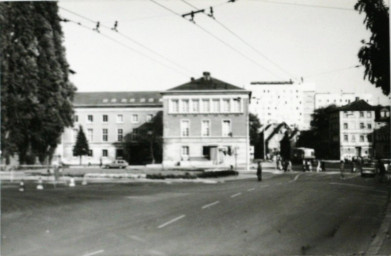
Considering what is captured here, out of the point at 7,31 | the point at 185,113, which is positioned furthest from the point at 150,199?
the point at 185,113

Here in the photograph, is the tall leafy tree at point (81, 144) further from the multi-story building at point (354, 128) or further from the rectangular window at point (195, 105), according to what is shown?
the rectangular window at point (195, 105)

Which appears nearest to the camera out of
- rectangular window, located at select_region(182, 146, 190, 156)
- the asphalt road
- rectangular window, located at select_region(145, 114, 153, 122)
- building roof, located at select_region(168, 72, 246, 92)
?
the asphalt road

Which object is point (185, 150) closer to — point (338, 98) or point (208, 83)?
point (208, 83)

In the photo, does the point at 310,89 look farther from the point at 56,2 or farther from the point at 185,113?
the point at 185,113

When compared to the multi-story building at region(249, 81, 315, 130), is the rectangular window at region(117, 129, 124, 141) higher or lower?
lower

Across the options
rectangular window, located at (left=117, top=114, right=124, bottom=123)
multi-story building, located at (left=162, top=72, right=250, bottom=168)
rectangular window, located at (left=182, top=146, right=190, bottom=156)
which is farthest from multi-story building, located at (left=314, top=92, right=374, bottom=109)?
rectangular window, located at (left=182, top=146, right=190, bottom=156)

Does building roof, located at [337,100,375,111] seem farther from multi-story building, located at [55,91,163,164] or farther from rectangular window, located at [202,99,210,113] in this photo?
rectangular window, located at [202,99,210,113]

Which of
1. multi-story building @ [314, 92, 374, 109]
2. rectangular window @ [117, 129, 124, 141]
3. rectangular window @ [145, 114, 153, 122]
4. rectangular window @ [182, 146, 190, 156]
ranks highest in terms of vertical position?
rectangular window @ [145, 114, 153, 122]
